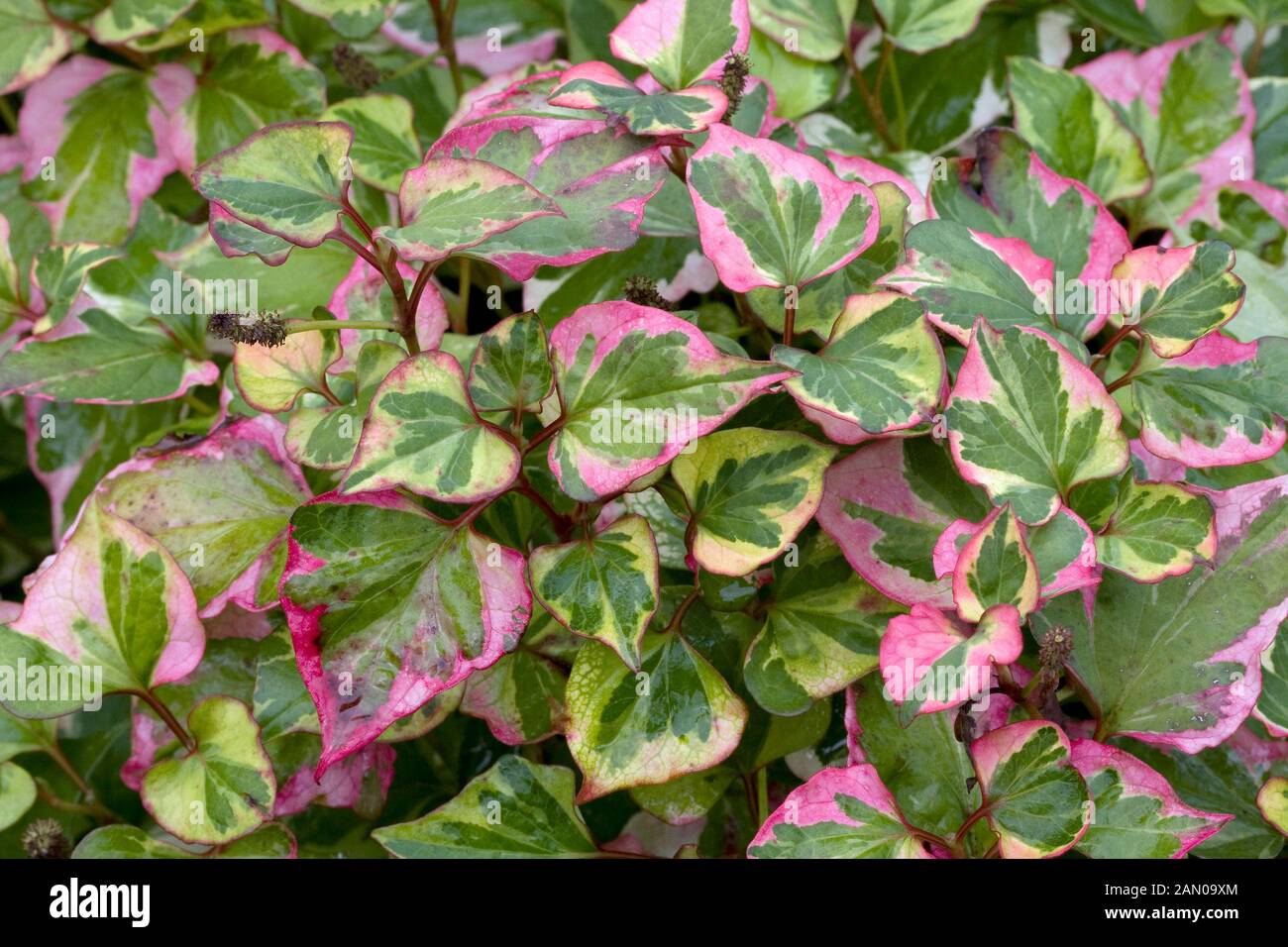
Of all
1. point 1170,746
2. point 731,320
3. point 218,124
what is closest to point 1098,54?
point 731,320

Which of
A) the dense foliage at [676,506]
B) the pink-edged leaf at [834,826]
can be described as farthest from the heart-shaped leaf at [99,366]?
the pink-edged leaf at [834,826]

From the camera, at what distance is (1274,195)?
2.97 ft

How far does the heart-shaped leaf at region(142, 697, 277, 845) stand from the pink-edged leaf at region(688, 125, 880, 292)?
1.28ft

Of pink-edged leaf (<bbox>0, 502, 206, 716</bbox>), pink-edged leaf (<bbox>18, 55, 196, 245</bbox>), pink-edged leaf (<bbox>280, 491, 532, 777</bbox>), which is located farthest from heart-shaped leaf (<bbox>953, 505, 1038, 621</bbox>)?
pink-edged leaf (<bbox>18, 55, 196, 245</bbox>)

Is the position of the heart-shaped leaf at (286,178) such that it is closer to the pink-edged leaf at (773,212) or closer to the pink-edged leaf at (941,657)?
the pink-edged leaf at (773,212)

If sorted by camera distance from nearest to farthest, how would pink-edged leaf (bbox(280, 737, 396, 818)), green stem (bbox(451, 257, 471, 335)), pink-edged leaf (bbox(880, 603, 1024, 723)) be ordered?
pink-edged leaf (bbox(880, 603, 1024, 723)) → pink-edged leaf (bbox(280, 737, 396, 818)) → green stem (bbox(451, 257, 471, 335))

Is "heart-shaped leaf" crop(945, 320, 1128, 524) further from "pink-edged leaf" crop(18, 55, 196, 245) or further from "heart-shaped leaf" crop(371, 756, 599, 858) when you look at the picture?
"pink-edged leaf" crop(18, 55, 196, 245)

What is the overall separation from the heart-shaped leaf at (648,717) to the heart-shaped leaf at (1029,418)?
0.62 feet

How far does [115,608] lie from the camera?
0.71 m

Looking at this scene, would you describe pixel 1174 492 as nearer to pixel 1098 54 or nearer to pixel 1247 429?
pixel 1247 429

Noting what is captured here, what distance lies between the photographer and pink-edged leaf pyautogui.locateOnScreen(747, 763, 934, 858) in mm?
631

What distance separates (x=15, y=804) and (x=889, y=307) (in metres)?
0.60

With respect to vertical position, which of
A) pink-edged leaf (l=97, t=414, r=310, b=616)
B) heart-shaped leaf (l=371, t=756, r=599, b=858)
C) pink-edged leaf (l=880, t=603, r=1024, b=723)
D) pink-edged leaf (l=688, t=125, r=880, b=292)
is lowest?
heart-shaped leaf (l=371, t=756, r=599, b=858)

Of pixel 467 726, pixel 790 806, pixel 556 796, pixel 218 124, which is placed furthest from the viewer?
pixel 218 124
